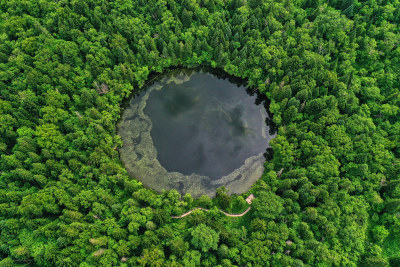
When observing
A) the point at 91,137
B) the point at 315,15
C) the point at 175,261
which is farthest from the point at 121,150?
the point at 315,15

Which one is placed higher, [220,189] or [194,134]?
[194,134]

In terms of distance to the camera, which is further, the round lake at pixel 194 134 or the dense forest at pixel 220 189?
the round lake at pixel 194 134

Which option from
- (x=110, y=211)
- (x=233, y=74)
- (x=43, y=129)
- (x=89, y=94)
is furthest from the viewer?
(x=233, y=74)

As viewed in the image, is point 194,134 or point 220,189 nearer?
point 220,189

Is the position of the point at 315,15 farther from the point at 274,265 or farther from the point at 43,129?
the point at 43,129
